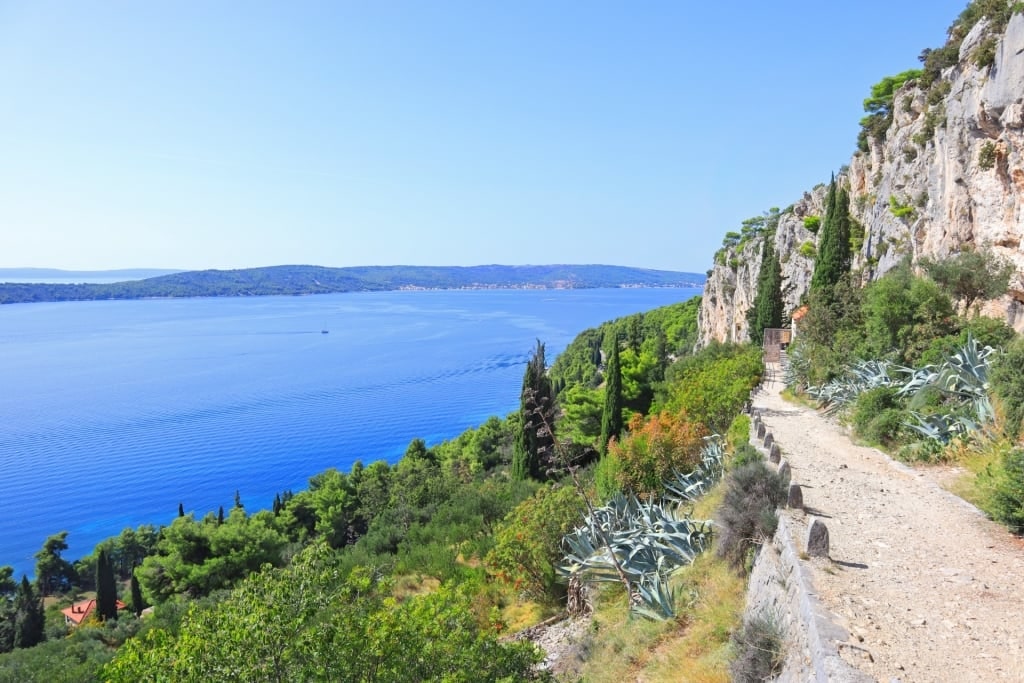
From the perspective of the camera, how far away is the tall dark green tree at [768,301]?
33750 mm

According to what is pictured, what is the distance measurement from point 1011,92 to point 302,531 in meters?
35.2

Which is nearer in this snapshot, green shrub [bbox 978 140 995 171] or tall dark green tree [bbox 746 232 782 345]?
green shrub [bbox 978 140 995 171]

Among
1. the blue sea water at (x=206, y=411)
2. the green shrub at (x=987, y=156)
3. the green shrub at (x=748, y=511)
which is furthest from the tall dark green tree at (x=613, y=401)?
the blue sea water at (x=206, y=411)

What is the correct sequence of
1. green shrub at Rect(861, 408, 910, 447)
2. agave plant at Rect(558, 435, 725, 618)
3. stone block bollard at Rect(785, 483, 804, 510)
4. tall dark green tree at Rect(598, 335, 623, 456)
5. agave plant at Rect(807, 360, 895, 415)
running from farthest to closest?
1. tall dark green tree at Rect(598, 335, 623, 456)
2. agave plant at Rect(807, 360, 895, 415)
3. green shrub at Rect(861, 408, 910, 447)
4. agave plant at Rect(558, 435, 725, 618)
5. stone block bollard at Rect(785, 483, 804, 510)

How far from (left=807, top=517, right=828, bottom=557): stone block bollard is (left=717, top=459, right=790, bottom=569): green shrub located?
0.94 m

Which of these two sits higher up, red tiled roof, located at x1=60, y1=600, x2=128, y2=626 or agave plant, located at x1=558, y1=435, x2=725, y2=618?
agave plant, located at x1=558, y1=435, x2=725, y2=618

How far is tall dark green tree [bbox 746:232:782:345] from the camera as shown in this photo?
33.8m

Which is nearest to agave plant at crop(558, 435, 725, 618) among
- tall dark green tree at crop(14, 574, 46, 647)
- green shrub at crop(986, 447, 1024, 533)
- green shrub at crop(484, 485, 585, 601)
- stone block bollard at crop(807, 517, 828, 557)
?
green shrub at crop(484, 485, 585, 601)

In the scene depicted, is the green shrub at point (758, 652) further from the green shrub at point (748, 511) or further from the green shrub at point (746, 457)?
the green shrub at point (746, 457)

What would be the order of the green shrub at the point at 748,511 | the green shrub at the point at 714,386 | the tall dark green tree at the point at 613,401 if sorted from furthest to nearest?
the tall dark green tree at the point at 613,401, the green shrub at the point at 714,386, the green shrub at the point at 748,511

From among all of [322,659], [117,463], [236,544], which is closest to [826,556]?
[322,659]

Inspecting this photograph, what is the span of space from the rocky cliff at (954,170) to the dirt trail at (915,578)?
8246 millimetres

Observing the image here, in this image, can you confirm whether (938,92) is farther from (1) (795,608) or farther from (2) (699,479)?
(1) (795,608)

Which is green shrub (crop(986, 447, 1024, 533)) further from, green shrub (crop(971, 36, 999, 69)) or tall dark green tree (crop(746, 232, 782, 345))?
tall dark green tree (crop(746, 232, 782, 345))
